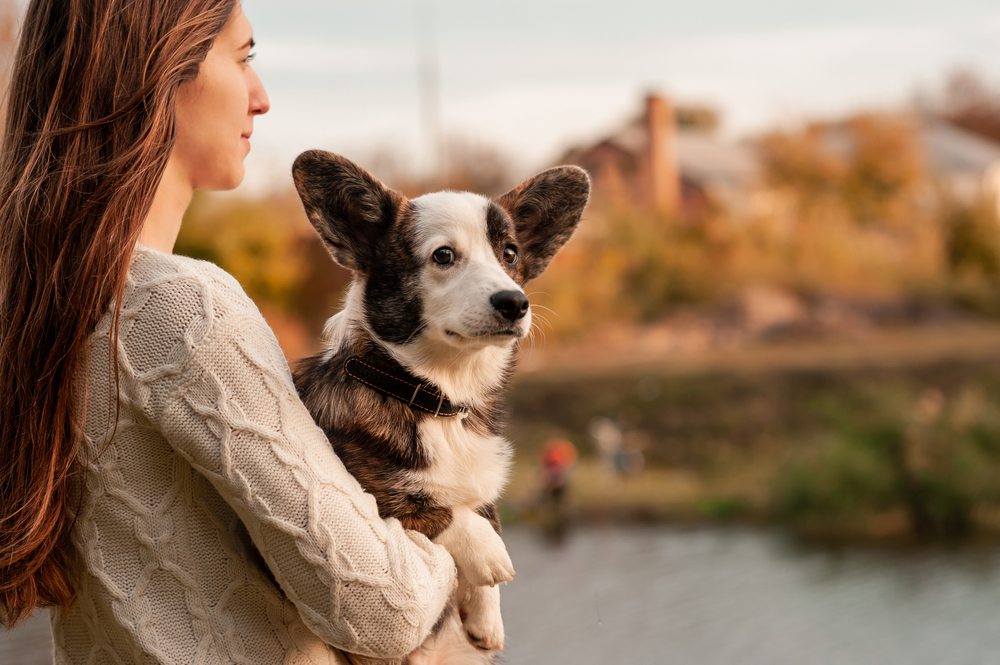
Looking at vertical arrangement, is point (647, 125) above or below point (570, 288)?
above

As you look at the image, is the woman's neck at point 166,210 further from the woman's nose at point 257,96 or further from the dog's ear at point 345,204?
the dog's ear at point 345,204

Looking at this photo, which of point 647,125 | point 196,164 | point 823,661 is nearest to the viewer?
point 196,164

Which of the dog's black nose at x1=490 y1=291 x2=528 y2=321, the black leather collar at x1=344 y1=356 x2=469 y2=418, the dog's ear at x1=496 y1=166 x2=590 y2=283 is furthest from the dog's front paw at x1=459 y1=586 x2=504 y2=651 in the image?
the dog's ear at x1=496 y1=166 x2=590 y2=283

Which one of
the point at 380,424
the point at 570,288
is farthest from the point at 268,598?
the point at 570,288

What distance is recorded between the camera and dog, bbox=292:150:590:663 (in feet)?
7.11

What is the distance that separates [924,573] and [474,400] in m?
14.2

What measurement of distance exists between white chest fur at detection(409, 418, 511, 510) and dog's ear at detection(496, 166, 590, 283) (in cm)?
67

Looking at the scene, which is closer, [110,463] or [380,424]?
[110,463]

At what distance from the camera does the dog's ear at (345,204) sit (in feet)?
7.66

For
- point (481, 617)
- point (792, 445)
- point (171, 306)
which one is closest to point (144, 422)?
point (171, 306)

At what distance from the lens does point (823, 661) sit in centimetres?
1285

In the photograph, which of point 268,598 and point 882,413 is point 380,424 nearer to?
point 268,598

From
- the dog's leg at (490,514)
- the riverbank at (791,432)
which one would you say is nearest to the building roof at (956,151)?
the riverbank at (791,432)

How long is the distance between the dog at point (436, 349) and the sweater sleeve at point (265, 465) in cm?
31
